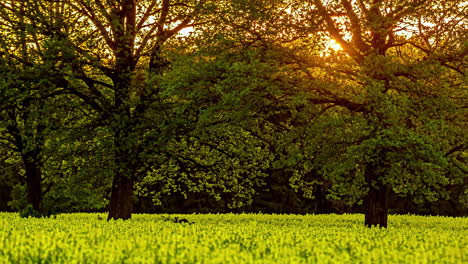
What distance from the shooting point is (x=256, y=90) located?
18.2 meters

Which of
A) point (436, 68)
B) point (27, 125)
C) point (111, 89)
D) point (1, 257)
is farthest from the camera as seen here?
point (111, 89)

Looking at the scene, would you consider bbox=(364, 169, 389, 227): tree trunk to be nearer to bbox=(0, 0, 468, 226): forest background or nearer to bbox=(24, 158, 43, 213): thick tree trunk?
bbox=(0, 0, 468, 226): forest background

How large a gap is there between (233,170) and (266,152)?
160 cm

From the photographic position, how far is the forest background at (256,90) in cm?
1720

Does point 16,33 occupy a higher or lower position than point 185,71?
higher

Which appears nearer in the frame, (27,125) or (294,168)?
(27,125)

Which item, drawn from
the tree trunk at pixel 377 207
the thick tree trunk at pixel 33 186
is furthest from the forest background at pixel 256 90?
the thick tree trunk at pixel 33 186

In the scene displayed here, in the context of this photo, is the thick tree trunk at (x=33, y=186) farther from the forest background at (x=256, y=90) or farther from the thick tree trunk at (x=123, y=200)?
the thick tree trunk at (x=123, y=200)

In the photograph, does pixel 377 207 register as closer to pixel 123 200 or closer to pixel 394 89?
pixel 394 89

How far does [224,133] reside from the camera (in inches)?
893

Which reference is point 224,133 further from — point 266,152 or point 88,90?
point 88,90

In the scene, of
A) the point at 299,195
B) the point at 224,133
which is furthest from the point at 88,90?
the point at 299,195

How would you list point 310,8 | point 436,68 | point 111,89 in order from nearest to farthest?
point 436,68
point 310,8
point 111,89

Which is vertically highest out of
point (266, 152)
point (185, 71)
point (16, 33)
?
point (16, 33)
